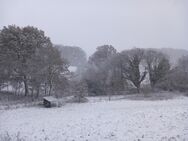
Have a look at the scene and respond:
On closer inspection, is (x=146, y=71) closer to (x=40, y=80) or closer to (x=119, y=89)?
(x=119, y=89)

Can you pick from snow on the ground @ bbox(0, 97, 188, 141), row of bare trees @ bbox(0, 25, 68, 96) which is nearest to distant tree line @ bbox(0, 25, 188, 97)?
row of bare trees @ bbox(0, 25, 68, 96)

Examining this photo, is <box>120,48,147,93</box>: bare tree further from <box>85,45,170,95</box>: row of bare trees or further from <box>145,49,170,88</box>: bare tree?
<box>145,49,170,88</box>: bare tree

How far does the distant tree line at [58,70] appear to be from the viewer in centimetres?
2806

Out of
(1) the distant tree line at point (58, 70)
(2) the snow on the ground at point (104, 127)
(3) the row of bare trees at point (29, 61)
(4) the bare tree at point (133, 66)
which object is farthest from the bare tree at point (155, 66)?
(2) the snow on the ground at point (104, 127)

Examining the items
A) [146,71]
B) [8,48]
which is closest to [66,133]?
[8,48]

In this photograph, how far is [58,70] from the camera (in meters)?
29.2

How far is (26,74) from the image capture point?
27766 millimetres

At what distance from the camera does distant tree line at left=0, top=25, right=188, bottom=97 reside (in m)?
28.1

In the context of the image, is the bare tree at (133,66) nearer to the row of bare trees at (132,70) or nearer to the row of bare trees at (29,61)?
the row of bare trees at (132,70)

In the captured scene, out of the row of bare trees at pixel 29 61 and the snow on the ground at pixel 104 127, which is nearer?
the snow on the ground at pixel 104 127

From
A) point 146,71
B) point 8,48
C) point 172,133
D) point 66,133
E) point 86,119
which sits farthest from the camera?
point 146,71

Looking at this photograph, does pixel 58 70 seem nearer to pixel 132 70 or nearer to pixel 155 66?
pixel 132 70

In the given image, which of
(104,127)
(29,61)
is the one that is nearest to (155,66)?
(29,61)

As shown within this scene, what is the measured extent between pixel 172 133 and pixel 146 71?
2824 cm
